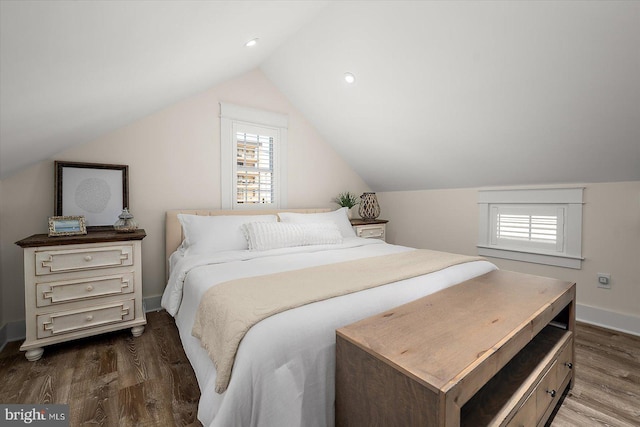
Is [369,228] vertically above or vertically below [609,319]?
above

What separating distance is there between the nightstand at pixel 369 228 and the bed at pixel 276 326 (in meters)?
1.24

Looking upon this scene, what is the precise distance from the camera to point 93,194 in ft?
8.18

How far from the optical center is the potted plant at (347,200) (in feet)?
13.1

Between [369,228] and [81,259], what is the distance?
118 inches

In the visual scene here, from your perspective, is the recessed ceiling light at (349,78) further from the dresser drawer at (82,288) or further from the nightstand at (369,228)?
the dresser drawer at (82,288)

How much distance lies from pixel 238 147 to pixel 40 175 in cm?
169

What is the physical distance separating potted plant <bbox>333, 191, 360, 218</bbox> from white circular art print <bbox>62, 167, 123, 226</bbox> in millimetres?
2531

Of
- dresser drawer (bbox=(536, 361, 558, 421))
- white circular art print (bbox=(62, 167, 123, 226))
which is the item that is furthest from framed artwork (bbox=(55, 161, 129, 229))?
dresser drawer (bbox=(536, 361, 558, 421))

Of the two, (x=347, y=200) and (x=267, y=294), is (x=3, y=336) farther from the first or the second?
(x=347, y=200)

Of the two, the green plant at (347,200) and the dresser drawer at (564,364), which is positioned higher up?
the green plant at (347,200)

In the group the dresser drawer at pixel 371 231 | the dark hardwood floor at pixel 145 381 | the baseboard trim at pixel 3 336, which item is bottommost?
the dark hardwood floor at pixel 145 381

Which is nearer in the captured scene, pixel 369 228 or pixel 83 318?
pixel 83 318

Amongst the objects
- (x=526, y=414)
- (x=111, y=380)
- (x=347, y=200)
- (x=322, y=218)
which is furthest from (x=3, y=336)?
(x=347, y=200)

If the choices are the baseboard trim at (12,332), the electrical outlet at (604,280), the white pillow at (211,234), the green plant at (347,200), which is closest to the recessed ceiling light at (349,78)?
the green plant at (347,200)
